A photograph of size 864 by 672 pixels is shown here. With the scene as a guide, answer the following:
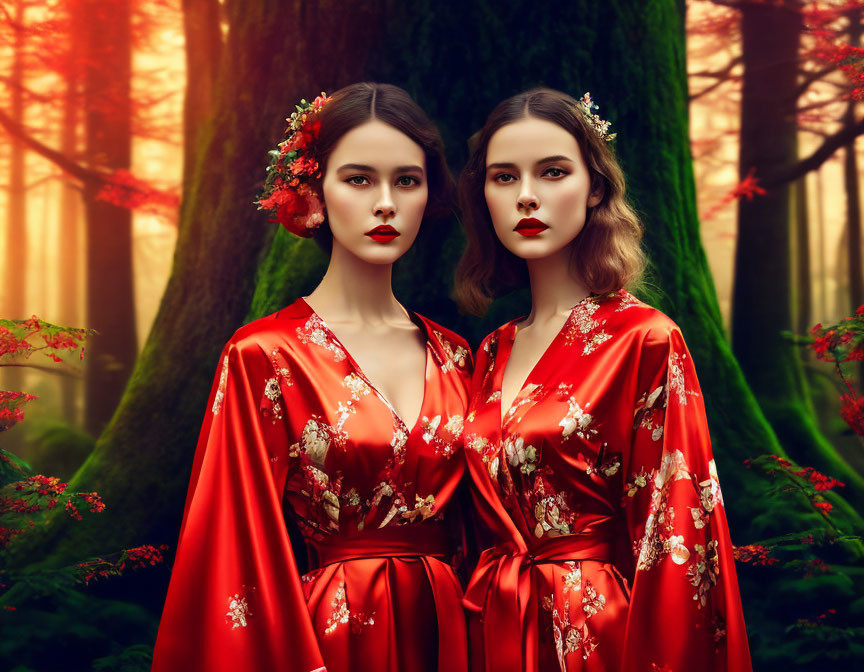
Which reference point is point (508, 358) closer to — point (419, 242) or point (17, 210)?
point (419, 242)

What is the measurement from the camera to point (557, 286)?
2.62 m

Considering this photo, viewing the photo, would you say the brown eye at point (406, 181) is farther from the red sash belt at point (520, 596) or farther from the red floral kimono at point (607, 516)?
the red sash belt at point (520, 596)

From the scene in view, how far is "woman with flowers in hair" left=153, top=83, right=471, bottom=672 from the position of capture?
2287 mm

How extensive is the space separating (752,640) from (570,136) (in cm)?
220

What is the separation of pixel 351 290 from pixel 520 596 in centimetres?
105

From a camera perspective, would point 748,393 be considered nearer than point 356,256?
No

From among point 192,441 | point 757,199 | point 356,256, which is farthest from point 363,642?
point 757,199

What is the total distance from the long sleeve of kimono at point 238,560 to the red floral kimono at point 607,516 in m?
0.54

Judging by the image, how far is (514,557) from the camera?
2.37 metres

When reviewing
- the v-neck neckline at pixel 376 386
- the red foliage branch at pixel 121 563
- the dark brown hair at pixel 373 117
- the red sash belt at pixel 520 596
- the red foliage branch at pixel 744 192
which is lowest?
the red foliage branch at pixel 121 563

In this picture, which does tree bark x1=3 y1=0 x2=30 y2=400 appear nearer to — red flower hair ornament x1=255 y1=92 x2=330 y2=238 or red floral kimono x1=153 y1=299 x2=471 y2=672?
red flower hair ornament x1=255 y1=92 x2=330 y2=238

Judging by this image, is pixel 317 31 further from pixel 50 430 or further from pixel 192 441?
pixel 50 430

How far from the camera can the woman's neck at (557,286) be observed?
2.61 m

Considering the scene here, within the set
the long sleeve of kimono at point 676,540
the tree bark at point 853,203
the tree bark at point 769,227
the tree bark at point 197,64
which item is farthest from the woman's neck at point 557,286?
the tree bark at point 197,64
